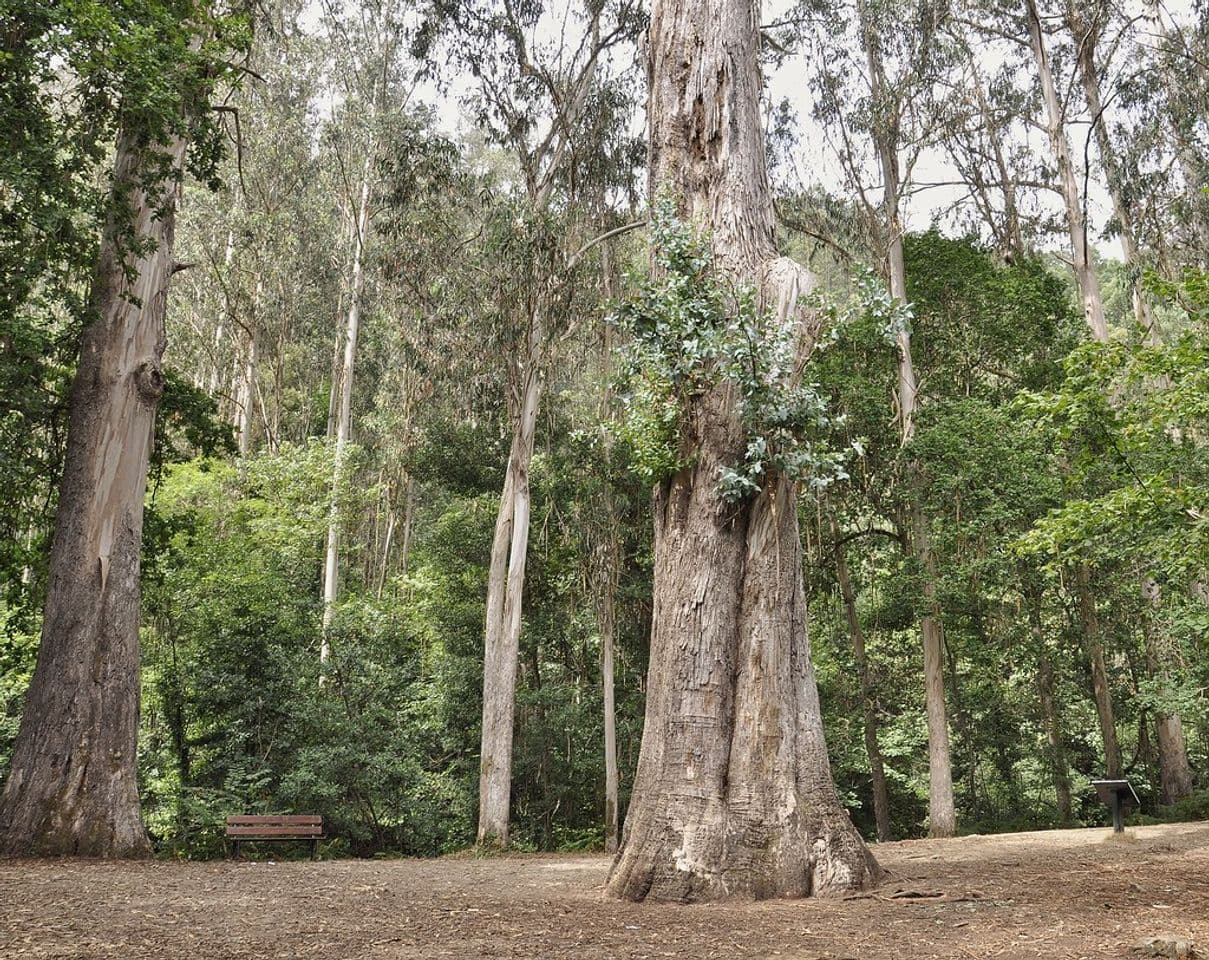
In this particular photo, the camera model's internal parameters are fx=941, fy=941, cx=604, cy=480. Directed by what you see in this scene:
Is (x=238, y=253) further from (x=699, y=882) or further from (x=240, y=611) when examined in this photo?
(x=699, y=882)

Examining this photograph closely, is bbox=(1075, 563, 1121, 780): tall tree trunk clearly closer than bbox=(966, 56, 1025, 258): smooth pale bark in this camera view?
Yes

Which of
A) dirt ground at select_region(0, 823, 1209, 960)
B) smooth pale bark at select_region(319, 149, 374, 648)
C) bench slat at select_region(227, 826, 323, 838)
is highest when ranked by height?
smooth pale bark at select_region(319, 149, 374, 648)

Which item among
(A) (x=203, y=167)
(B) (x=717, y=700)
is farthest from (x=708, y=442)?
(A) (x=203, y=167)

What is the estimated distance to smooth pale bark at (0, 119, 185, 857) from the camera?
7879 mm

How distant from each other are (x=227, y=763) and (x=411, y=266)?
7868mm

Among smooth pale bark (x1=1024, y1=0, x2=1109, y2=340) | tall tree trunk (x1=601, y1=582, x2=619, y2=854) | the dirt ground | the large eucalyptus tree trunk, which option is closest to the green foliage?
the large eucalyptus tree trunk

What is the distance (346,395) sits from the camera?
21.0 meters

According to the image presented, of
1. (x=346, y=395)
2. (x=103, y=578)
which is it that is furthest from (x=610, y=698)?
(x=346, y=395)

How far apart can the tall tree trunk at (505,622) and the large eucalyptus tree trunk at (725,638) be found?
7.27 metres

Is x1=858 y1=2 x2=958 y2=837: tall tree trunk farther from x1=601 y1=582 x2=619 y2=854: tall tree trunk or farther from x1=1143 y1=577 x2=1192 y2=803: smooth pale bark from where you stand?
x1=601 y1=582 x2=619 y2=854: tall tree trunk

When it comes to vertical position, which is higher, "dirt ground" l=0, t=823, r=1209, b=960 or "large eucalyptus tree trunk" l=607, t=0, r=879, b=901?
"large eucalyptus tree trunk" l=607, t=0, r=879, b=901

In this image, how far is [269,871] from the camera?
7832 mm

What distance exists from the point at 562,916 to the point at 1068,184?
52.1 ft

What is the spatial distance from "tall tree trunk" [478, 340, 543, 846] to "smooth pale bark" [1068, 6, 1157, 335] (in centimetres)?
1071
